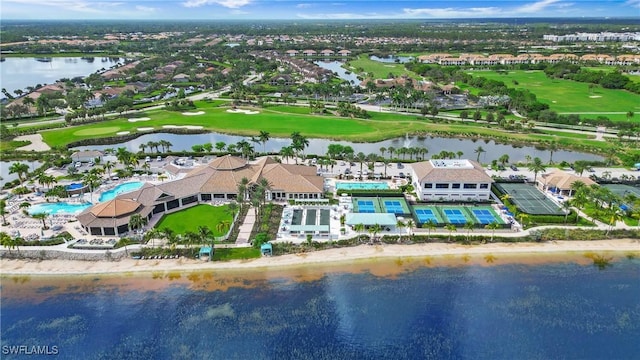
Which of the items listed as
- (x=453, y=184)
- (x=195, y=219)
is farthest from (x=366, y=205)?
(x=195, y=219)

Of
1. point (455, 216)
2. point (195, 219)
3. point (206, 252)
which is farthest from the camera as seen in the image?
point (455, 216)

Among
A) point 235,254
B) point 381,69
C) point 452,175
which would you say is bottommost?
point 235,254

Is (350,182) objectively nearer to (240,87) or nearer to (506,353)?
(506,353)

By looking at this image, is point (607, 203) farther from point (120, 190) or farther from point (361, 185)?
point (120, 190)

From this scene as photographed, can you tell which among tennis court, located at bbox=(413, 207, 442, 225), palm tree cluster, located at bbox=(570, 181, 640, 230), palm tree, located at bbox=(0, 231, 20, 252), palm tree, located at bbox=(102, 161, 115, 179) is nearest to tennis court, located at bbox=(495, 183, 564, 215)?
palm tree cluster, located at bbox=(570, 181, 640, 230)

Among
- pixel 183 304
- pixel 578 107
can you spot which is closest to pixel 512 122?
pixel 578 107
